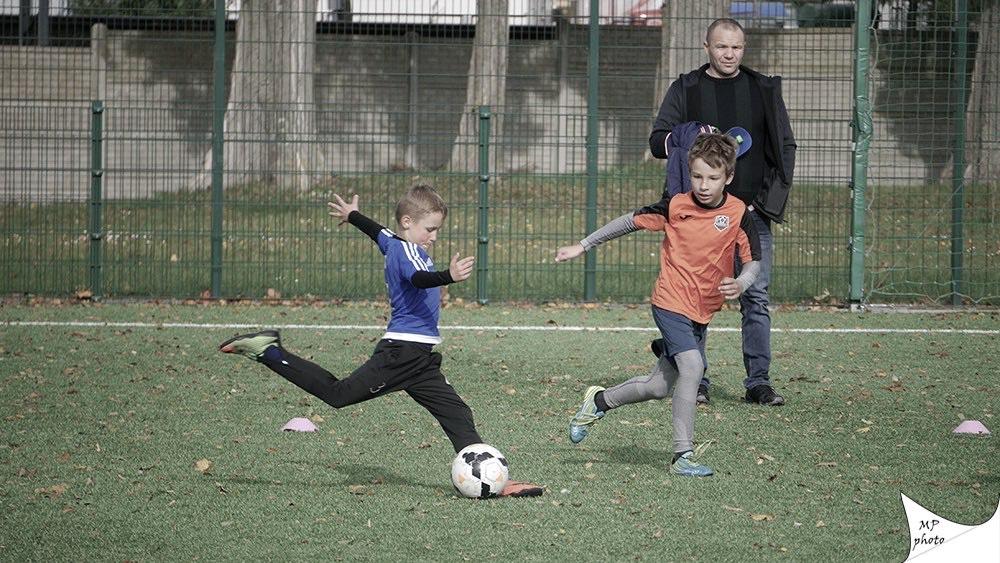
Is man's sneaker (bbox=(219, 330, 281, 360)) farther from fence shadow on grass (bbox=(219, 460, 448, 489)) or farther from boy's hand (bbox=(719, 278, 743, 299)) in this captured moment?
boy's hand (bbox=(719, 278, 743, 299))

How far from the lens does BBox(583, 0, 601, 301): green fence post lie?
13.1m

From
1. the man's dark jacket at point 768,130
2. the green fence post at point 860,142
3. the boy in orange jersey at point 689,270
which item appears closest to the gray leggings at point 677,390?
the boy in orange jersey at point 689,270

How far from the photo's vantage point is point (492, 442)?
6781mm

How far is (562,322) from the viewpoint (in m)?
11.9

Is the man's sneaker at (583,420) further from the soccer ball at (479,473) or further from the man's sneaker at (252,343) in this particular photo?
the man's sneaker at (252,343)

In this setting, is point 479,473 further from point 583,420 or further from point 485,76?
point 485,76

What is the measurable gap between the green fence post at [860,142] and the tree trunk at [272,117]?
200 inches

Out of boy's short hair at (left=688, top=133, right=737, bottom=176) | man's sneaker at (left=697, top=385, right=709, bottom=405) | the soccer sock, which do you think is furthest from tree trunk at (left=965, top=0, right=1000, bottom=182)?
the soccer sock

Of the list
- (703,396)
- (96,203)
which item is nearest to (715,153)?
(703,396)

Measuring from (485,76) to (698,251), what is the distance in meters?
8.03

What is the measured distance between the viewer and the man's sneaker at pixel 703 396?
786 centimetres

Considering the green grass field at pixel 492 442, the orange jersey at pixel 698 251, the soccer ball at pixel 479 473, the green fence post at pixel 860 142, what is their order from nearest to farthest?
the green grass field at pixel 492 442
the soccer ball at pixel 479 473
the orange jersey at pixel 698 251
the green fence post at pixel 860 142

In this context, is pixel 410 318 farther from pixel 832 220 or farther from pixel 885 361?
pixel 832 220

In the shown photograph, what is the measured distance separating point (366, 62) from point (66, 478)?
9.46 m
